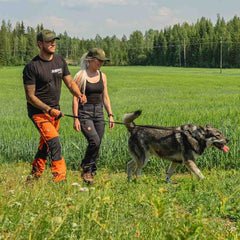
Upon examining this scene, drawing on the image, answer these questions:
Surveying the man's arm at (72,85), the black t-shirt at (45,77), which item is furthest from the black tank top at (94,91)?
the black t-shirt at (45,77)

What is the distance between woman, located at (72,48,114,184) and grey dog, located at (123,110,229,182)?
569 millimetres

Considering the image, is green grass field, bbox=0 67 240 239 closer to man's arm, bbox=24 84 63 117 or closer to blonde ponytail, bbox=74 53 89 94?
man's arm, bbox=24 84 63 117

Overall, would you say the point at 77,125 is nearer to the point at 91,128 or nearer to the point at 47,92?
the point at 91,128

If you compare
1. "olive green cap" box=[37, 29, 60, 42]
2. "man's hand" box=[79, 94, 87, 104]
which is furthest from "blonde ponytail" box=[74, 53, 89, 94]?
"olive green cap" box=[37, 29, 60, 42]

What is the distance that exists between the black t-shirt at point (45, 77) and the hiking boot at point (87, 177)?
1.32 metres

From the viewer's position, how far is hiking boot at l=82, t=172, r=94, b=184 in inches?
233

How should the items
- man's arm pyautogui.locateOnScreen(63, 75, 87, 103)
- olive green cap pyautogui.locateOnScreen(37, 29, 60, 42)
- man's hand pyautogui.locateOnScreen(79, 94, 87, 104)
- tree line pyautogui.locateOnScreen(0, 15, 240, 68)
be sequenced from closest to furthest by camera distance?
olive green cap pyautogui.locateOnScreen(37, 29, 60, 42), man's arm pyautogui.locateOnScreen(63, 75, 87, 103), man's hand pyautogui.locateOnScreen(79, 94, 87, 104), tree line pyautogui.locateOnScreen(0, 15, 240, 68)

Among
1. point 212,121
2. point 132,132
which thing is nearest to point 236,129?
point 212,121

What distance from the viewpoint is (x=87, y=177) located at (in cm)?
601

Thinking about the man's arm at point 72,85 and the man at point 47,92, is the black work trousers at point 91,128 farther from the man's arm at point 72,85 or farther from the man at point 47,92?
the man at point 47,92

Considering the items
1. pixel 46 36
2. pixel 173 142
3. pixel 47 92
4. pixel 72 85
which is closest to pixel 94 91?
pixel 72 85

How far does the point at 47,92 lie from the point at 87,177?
1621 millimetres

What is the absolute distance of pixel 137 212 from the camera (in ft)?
13.8

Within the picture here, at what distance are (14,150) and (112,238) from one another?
5.78 m
